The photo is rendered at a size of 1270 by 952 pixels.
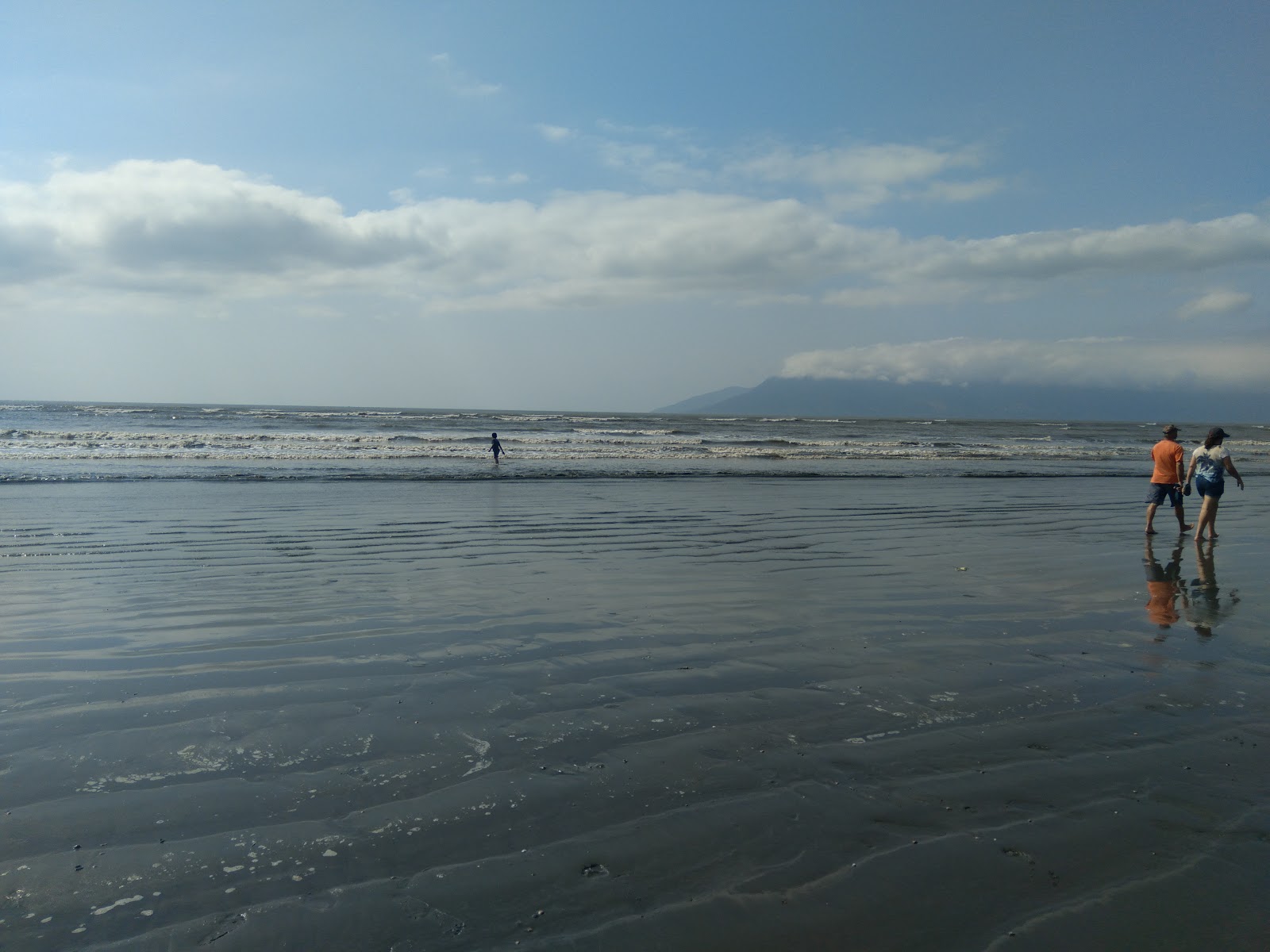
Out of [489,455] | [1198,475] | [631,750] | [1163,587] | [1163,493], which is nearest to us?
[631,750]

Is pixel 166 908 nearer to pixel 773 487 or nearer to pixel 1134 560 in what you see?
pixel 1134 560

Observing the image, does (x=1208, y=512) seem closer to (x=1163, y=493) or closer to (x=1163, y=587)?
(x=1163, y=493)

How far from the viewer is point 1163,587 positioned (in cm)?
916

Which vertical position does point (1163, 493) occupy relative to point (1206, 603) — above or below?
above

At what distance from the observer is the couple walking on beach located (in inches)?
492

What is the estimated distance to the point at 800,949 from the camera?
9.47 feet

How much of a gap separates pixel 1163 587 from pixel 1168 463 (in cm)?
583

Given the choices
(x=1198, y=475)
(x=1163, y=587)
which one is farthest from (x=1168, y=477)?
(x=1163, y=587)

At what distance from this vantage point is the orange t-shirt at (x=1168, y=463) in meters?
13.7

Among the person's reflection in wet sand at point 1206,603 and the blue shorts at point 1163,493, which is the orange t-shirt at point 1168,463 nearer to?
the blue shorts at point 1163,493

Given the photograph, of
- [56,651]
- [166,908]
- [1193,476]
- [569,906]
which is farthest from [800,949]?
[1193,476]

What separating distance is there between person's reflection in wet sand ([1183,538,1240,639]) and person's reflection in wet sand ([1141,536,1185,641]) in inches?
4.7

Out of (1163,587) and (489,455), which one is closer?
(1163,587)

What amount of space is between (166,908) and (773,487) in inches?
771
